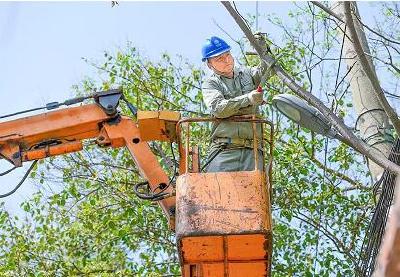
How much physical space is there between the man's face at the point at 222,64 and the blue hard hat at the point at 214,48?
0.03m

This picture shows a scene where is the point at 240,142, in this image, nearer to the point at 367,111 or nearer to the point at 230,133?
the point at 230,133

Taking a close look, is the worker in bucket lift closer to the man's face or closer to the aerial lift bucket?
the man's face

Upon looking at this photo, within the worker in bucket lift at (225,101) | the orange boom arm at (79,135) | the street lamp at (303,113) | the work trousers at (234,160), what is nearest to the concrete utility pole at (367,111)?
the worker in bucket lift at (225,101)

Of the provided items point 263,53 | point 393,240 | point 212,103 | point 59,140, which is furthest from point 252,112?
point 393,240

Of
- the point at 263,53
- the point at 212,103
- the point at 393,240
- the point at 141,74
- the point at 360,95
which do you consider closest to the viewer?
the point at 393,240

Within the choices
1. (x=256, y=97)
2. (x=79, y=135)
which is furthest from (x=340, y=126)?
(x=79, y=135)

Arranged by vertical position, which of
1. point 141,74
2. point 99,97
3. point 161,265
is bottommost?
point 161,265

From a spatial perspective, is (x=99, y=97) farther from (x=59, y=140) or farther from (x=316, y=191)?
(x=316, y=191)

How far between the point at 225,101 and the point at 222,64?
60cm

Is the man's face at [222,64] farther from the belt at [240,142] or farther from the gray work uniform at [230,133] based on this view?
the belt at [240,142]

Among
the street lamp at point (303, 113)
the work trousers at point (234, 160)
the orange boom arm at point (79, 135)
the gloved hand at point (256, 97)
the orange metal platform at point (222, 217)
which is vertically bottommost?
the orange metal platform at point (222, 217)

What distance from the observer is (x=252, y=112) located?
6.25m

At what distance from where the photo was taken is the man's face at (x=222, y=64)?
21.1 feet

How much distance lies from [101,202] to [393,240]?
12.4 meters
